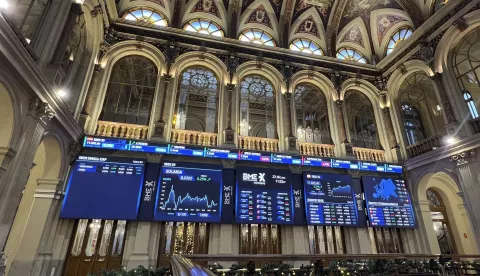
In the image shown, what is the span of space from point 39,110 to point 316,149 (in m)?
10.3

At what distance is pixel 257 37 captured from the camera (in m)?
13.9

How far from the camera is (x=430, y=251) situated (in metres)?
10.2

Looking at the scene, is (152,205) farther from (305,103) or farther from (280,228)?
(305,103)

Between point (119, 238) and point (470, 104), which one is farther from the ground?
point (470, 104)

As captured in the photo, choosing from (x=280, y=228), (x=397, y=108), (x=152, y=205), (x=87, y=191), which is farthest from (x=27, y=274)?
(x=397, y=108)

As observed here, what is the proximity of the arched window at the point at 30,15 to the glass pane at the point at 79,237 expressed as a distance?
6.06 metres

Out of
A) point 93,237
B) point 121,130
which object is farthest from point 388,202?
point 93,237

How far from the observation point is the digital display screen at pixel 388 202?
10.8m

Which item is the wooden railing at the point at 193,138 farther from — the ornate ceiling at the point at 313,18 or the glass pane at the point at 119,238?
the ornate ceiling at the point at 313,18

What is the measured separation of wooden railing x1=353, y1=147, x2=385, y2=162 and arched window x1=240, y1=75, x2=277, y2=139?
4.19m

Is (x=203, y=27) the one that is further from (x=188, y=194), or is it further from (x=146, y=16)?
(x=188, y=194)

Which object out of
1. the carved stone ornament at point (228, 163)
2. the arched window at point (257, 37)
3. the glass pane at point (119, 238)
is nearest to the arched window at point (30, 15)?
the glass pane at point (119, 238)

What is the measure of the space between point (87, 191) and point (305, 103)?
1044 centimetres

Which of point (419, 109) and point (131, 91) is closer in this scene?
point (131, 91)
